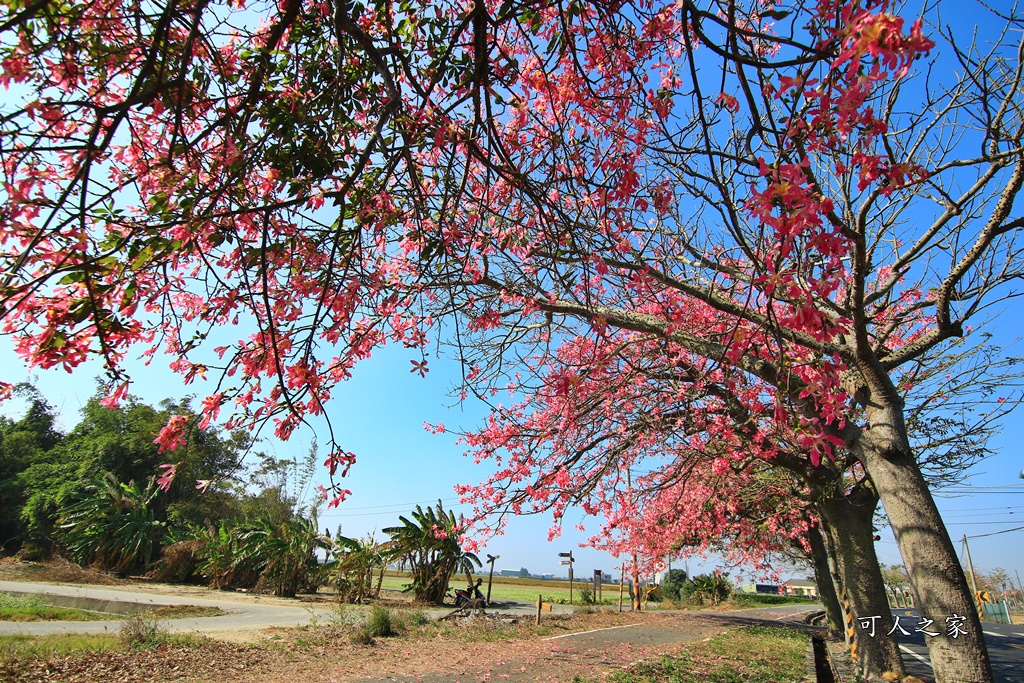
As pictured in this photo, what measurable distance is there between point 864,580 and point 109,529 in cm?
2237

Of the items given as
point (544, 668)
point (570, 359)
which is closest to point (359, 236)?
point (570, 359)

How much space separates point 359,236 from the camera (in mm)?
2996

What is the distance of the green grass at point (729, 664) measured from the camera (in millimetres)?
7742

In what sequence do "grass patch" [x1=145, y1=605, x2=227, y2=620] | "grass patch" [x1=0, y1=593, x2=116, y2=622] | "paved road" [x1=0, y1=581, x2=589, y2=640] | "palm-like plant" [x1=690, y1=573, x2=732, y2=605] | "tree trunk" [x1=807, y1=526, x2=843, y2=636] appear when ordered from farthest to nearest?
"palm-like plant" [x1=690, y1=573, x2=732, y2=605] < "tree trunk" [x1=807, y1=526, x2=843, y2=636] < "grass patch" [x1=145, y1=605, x2=227, y2=620] < "grass patch" [x1=0, y1=593, x2=116, y2=622] < "paved road" [x1=0, y1=581, x2=589, y2=640]

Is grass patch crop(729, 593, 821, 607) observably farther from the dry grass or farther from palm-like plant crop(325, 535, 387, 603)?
the dry grass

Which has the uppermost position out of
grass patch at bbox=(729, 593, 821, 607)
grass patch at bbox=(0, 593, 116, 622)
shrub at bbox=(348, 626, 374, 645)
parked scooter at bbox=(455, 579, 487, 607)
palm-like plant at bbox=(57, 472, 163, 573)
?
palm-like plant at bbox=(57, 472, 163, 573)

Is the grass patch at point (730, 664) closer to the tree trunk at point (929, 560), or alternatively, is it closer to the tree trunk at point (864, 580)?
the tree trunk at point (864, 580)

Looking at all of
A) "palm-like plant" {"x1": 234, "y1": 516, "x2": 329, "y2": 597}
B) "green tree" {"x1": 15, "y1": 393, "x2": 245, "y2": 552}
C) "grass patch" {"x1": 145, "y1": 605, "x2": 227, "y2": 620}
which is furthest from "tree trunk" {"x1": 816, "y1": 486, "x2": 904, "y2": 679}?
"green tree" {"x1": 15, "y1": 393, "x2": 245, "y2": 552}

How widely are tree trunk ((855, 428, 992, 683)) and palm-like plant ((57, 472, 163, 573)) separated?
2181 cm

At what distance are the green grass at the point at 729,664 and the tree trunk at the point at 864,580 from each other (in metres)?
→ 1.13

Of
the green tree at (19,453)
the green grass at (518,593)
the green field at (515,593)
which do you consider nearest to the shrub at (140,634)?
the green field at (515,593)

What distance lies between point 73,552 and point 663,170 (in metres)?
23.8

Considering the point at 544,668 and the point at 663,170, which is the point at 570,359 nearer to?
the point at 663,170

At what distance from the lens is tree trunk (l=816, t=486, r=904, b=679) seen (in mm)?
7781
